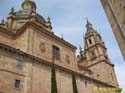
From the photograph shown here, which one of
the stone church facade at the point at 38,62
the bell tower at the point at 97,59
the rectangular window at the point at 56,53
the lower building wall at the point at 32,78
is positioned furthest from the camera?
the bell tower at the point at 97,59

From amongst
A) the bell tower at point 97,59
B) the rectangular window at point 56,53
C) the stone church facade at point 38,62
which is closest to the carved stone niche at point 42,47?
the stone church facade at point 38,62

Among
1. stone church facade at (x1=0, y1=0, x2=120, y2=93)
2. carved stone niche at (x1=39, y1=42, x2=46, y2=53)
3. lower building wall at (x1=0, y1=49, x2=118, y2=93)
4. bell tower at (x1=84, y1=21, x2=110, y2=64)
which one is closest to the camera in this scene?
lower building wall at (x1=0, y1=49, x2=118, y2=93)

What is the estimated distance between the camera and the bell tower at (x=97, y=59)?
36812mm

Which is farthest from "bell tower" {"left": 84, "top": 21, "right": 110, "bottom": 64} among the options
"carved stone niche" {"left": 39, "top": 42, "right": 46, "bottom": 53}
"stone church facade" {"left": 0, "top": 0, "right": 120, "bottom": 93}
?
"carved stone niche" {"left": 39, "top": 42, "right": 46, "bottom": 53}

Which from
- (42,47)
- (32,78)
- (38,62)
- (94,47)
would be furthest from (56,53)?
(94,47)

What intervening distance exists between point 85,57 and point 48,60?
67.1 ft

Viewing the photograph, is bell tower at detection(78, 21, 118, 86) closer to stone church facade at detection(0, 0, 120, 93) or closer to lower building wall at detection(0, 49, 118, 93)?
stone church facade at detection(0, 0, 120, 93)

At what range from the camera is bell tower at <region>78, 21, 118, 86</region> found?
36812 millimetres

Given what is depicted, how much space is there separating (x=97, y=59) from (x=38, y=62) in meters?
20.4

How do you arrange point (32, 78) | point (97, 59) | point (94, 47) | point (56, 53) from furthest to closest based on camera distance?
point (94, 47), point (97, 59), point (56, 53), point (32, 78)

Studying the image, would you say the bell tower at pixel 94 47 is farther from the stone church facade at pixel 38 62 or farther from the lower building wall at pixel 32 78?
the lower building wall at pixel 32 78

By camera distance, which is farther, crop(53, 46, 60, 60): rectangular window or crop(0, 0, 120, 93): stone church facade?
crop(53, 46, 60, 60): rectangular window

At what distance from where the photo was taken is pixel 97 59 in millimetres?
39156

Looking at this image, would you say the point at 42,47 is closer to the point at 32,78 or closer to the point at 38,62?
the point at 38,62
